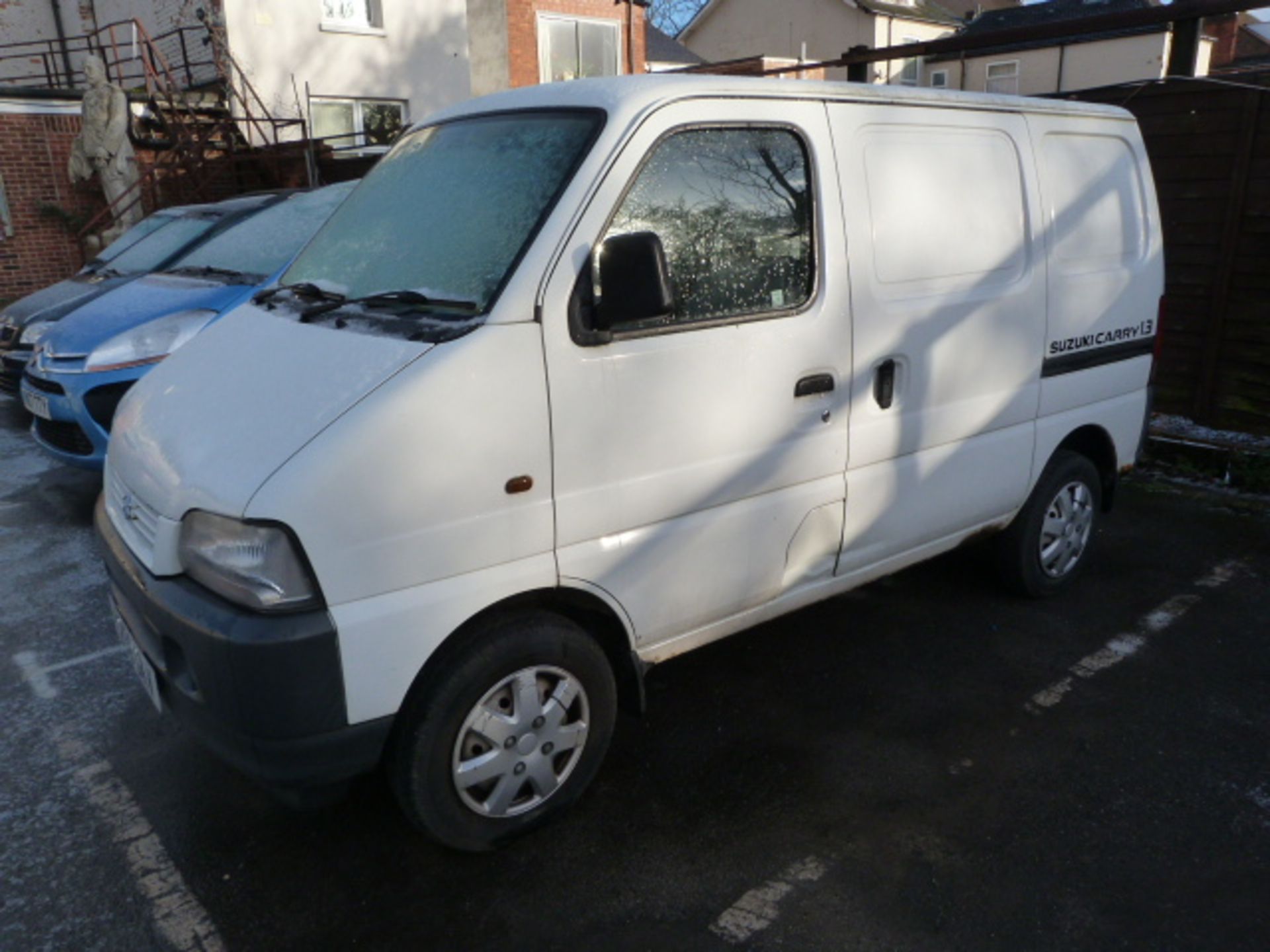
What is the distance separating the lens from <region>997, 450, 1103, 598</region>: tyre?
14.5 feet

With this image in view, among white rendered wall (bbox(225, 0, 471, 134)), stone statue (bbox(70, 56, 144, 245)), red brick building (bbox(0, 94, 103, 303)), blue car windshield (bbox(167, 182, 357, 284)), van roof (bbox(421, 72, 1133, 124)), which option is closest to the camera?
van roof (bbox(421, 72, 1133, 124))

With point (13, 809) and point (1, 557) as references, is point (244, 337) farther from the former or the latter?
point (1, 557)

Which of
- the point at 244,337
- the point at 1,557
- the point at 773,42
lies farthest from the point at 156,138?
the point at 773,42

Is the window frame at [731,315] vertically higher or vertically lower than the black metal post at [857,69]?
lower

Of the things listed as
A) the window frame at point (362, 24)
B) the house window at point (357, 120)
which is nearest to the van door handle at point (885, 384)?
the house window at point (357, 120)

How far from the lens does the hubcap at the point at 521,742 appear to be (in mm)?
2789

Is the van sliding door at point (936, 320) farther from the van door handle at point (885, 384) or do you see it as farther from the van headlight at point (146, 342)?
the van headlight at point (146, 342)

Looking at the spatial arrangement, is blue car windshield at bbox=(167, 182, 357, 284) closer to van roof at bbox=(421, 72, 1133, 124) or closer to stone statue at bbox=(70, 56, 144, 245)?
van roof at bbox=(421, 72, 1133, 124)

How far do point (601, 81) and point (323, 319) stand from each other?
3.70 ft

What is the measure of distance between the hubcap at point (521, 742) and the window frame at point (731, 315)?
986mm

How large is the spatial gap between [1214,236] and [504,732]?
622 cm

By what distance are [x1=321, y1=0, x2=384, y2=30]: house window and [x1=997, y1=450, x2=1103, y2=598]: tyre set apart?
54.1ft

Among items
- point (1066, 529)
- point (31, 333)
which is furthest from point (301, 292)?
point (31, 333)

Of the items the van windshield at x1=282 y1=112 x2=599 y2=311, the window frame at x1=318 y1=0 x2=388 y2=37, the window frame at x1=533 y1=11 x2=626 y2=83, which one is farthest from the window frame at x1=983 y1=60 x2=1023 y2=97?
the van windshield at x1=282 y1=112 x2=599 y2=311
